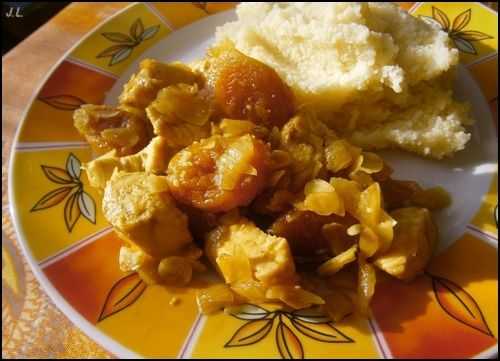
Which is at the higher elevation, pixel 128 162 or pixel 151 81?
pixel 151 81

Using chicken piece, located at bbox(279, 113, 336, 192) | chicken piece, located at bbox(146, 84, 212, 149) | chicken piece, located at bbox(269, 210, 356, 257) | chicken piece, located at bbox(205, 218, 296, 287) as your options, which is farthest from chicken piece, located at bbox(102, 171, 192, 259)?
chicken piece, located at bbox(279, 113, 336, 192)

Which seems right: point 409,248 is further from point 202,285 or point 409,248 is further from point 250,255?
point 202,285

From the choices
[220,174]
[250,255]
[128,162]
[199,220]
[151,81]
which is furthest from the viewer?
[151,81]

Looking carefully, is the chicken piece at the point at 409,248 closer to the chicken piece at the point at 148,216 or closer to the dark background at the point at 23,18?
the chicken piece at the point at 148,216

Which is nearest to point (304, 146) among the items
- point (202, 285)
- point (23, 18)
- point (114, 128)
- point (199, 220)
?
point (199, 220)

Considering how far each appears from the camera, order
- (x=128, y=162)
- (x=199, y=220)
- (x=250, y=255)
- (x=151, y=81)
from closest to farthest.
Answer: (x=250, y=255)
(x=199, y=220)
(x=128, y=162)
(x=151, y=81)

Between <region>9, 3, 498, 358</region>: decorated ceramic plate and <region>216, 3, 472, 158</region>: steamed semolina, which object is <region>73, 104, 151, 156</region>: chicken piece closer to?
<region>9, 3, 498, 358</region>: decorated ceramic plate
